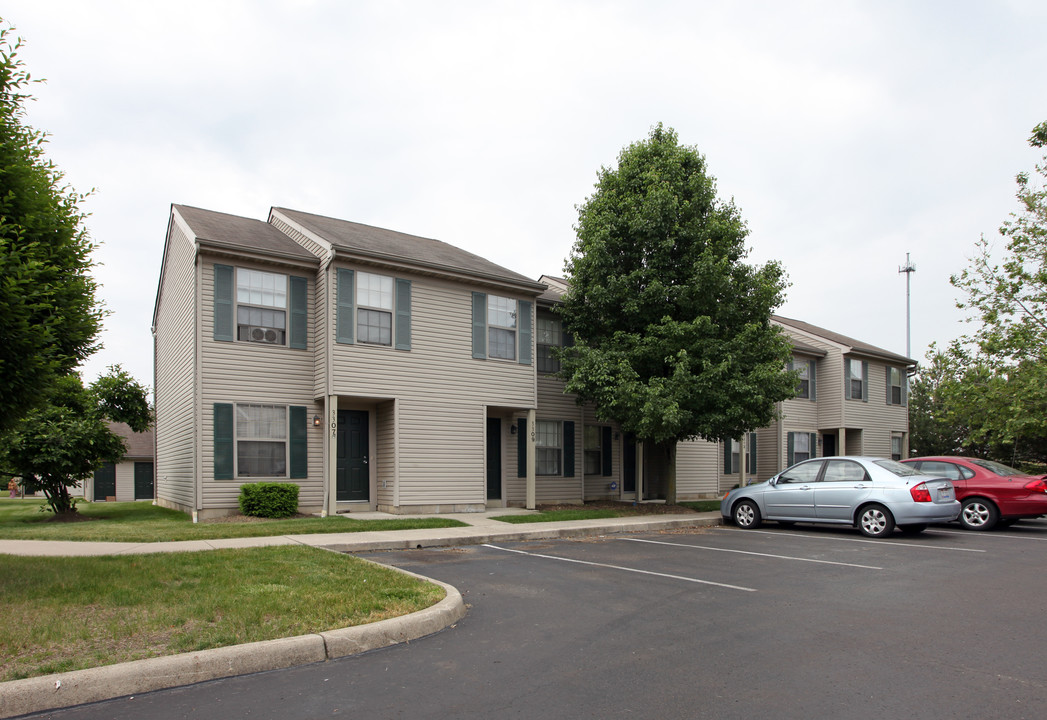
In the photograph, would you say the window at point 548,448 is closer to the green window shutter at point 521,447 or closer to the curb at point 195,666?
the green window shutter at point 521,447

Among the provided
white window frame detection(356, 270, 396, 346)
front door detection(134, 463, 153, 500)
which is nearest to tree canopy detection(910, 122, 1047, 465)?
white window frame detection(356, 270, 396, 346)

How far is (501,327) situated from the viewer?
18.2 meters

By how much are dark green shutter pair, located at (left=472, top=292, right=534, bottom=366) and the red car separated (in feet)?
31.9

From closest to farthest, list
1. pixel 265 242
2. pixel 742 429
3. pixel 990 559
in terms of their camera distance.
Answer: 1. pixel 990 559
2. pixel 265 242
3. pixel 742 429

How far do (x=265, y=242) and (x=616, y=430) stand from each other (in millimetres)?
11288

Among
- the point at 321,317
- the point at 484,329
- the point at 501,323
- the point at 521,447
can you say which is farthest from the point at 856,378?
the point at 321,317

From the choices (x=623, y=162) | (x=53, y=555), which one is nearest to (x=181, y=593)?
(x=53, y=555)

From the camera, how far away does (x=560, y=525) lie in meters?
14.5

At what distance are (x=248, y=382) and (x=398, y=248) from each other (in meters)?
4.77

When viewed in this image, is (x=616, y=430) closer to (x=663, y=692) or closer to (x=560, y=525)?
(x=560, y=525)

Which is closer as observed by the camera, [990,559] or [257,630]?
[257,630]

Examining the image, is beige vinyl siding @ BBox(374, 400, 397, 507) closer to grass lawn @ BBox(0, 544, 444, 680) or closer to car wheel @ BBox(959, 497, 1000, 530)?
grass lawn @ BBox(0, 544, 444, 680)

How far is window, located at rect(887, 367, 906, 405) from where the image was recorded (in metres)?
31.1

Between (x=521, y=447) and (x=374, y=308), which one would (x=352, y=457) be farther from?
(x=521, y=447)
